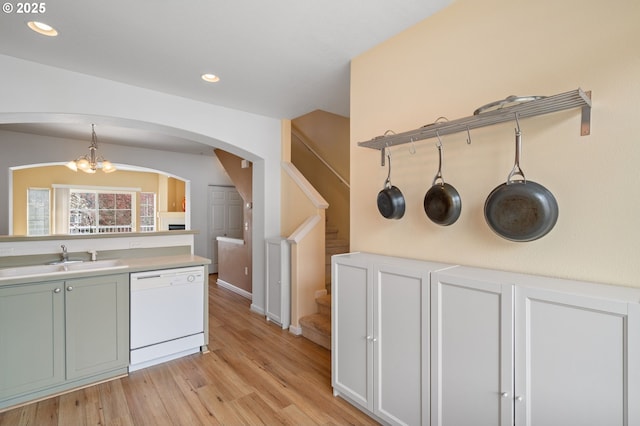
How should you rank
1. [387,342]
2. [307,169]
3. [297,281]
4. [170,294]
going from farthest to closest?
[307,169] < [297,281] < [170,294] < [387,342]

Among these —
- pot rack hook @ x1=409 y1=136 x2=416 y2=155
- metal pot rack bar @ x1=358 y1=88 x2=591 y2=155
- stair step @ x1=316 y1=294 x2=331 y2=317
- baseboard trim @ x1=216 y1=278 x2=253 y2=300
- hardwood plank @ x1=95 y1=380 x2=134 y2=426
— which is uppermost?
metal pot rack bar @ x1=358 y1=88 x2=591 y2=155

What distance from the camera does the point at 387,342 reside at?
1.87 meters

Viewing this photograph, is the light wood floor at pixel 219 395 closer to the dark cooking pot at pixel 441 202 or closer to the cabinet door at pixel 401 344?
the cabinet door at pixel 401 344

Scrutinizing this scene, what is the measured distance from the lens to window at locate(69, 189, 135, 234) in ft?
23.7

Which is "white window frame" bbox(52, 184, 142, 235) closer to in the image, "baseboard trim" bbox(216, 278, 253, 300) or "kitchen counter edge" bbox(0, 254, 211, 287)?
"baseboard trim" bbox(216, 278, 253, 300)

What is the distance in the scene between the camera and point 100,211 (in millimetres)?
7715

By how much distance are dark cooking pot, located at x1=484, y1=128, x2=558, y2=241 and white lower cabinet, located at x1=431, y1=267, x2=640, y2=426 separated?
0.23 meters

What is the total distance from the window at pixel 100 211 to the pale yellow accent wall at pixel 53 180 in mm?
292

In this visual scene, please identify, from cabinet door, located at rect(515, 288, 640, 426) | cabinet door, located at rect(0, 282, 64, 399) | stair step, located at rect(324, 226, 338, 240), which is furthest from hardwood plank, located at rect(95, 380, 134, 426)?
stair step, located at rect(324, 226, 338, 240)

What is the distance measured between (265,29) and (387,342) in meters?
2.23

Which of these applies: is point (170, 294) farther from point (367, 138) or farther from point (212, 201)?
point (212, 201)

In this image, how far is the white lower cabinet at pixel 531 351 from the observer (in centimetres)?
109

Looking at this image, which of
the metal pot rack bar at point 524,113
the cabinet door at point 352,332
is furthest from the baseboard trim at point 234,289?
the metal pot rack bar at point 524,113

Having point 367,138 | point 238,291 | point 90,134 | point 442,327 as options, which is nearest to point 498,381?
point 442,327
